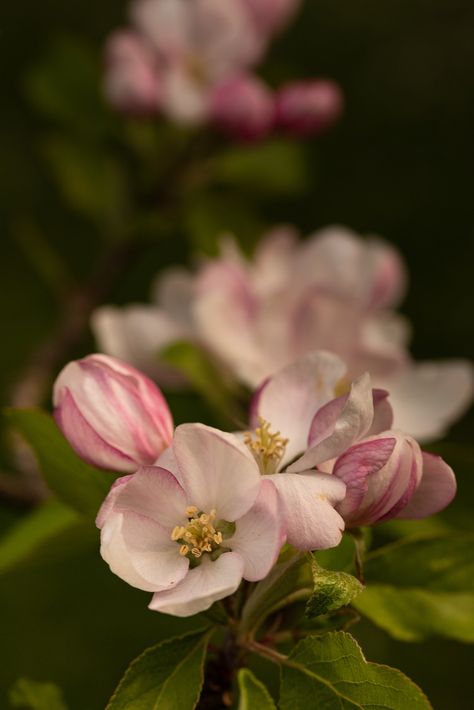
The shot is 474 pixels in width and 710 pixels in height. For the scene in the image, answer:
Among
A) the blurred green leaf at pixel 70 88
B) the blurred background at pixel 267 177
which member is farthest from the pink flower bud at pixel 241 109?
the blurred green leaf at pixel 70 88

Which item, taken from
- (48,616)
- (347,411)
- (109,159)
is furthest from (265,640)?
(109,159)

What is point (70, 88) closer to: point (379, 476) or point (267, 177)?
point (267, 177)

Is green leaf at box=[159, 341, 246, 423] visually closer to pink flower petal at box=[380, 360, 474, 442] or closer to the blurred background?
pink flower petal at box=[380, 360, 474, 442]

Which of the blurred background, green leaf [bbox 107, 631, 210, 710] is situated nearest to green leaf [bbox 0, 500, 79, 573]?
green leaf [bbox 107, 631, 210, 710]

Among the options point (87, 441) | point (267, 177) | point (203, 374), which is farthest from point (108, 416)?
point (267, 177)

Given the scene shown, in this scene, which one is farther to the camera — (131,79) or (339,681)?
(131,79)

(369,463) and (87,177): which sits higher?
(87,177)

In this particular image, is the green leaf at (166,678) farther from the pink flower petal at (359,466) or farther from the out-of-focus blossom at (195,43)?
the out-of-focus blossom at (195,43)

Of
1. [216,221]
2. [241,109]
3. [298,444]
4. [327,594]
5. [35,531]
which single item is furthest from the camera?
[216,221]
